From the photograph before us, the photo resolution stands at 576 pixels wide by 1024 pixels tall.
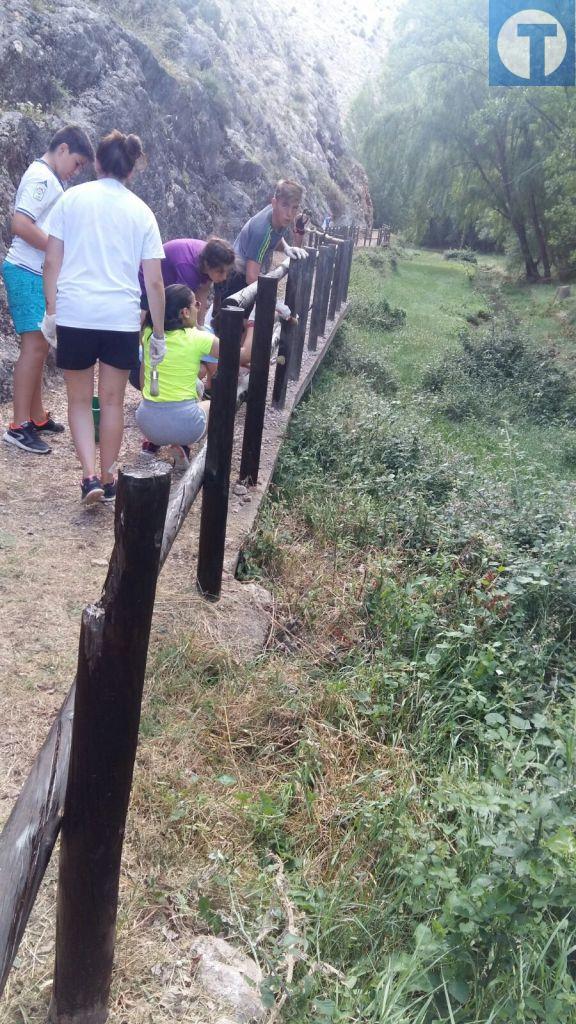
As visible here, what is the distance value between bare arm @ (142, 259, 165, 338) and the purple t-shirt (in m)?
0.83

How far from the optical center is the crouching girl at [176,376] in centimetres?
429

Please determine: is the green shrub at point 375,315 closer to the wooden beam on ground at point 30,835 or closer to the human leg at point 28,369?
the human leg at point 28,369

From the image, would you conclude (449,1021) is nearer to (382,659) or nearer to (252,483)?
(382,659)

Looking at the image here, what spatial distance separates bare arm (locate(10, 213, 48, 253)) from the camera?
4332 millimetres

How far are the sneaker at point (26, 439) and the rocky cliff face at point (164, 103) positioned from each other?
1.38 metres

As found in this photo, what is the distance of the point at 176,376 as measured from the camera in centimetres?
430

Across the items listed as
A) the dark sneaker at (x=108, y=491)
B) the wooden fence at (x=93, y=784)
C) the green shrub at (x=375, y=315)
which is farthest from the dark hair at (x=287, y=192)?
the green shrub at (x=375, y=315)

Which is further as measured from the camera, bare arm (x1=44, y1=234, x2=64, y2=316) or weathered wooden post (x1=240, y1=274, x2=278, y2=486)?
weathered wooden post (x1=240, y1=274, x2=278, y2=486)

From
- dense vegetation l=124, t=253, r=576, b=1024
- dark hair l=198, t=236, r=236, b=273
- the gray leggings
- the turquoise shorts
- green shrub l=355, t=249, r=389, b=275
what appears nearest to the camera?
dense vegetation l=124, t=253, r=576, b=1024

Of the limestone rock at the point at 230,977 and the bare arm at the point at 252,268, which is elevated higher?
the bare arm at the point at 252,268

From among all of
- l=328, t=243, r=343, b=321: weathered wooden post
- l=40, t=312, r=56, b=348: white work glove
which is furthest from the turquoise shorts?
l=328, t=243, r=343, b=321: weathered wooden post

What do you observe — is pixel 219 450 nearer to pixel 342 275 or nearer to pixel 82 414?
pixel 82 414

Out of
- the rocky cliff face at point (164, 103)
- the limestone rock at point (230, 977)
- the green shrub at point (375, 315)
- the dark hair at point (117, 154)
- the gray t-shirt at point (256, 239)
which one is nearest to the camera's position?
the limestone rock at point (230, 977)

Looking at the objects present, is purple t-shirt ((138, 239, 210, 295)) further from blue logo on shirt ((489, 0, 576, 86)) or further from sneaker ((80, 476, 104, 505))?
blue logo on shirt ((489, 0, 576, 86))
